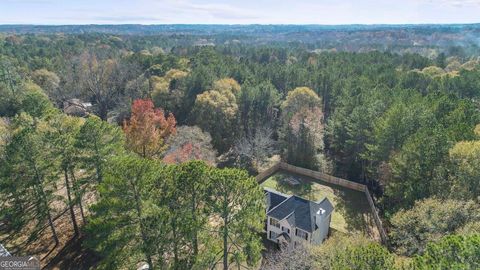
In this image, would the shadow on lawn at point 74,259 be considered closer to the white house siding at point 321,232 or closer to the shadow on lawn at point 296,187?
the white house siding at point 321,232

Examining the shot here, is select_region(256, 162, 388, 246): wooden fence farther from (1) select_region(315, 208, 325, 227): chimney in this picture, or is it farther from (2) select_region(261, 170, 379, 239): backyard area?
(1) select_region(315, 208, 325, 227): chimney

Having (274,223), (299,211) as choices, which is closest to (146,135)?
(274,223)

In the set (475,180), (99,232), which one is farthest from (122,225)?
(475,180)

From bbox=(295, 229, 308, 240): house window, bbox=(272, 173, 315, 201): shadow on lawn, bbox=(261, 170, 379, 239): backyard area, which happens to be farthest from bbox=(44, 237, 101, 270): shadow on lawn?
bbox=(272, 173, 315, 201): shadow on lawn

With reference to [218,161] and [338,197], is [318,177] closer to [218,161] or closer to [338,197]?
[338,197]

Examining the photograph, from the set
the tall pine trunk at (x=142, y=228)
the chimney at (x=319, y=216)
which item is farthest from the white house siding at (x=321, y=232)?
the tall pine trunk at (x=142, y=228)
